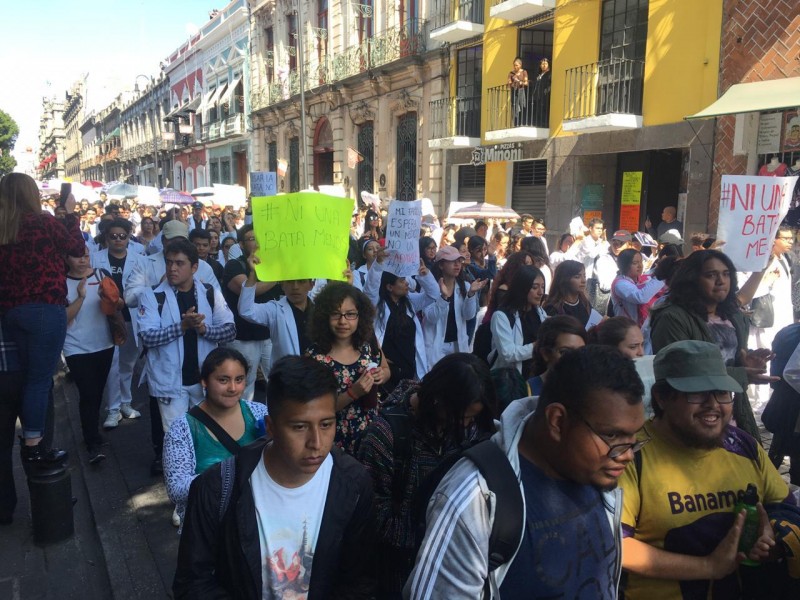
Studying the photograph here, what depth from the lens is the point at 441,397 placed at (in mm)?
2357

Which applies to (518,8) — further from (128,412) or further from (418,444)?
(418,444)

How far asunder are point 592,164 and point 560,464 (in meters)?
13.9

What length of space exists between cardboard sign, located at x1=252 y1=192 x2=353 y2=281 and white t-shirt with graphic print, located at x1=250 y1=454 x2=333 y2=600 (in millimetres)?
Result: 2473

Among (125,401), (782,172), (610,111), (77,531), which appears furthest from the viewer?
(610,111)

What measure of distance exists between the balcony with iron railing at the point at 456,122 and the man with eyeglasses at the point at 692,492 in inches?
615

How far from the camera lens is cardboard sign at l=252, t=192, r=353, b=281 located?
440cm

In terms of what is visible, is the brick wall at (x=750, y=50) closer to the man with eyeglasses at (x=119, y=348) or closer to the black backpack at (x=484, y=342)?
the black backpack at (x=484, y=342)

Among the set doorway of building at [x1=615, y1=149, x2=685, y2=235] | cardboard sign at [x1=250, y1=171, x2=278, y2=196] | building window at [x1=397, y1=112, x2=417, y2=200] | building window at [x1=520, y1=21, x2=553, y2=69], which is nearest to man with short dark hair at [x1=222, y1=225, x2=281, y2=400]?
cardboard sign at [x1=250, y1=171, x2=278, y2=196]

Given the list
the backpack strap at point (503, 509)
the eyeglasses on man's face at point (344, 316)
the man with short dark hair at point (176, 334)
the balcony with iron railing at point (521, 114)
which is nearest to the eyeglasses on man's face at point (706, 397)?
the backpack strap at point (503, 509)

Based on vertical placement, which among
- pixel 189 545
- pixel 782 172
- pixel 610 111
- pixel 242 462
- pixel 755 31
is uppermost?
pixel 755 31

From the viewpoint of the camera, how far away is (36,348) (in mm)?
3920

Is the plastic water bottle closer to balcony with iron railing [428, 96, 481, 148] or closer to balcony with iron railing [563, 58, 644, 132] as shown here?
balcony with iron railing [563, 58, 644, 132]

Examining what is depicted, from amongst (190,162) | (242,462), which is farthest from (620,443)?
(190,162)

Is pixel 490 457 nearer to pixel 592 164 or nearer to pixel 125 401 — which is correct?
pixel 125 401
